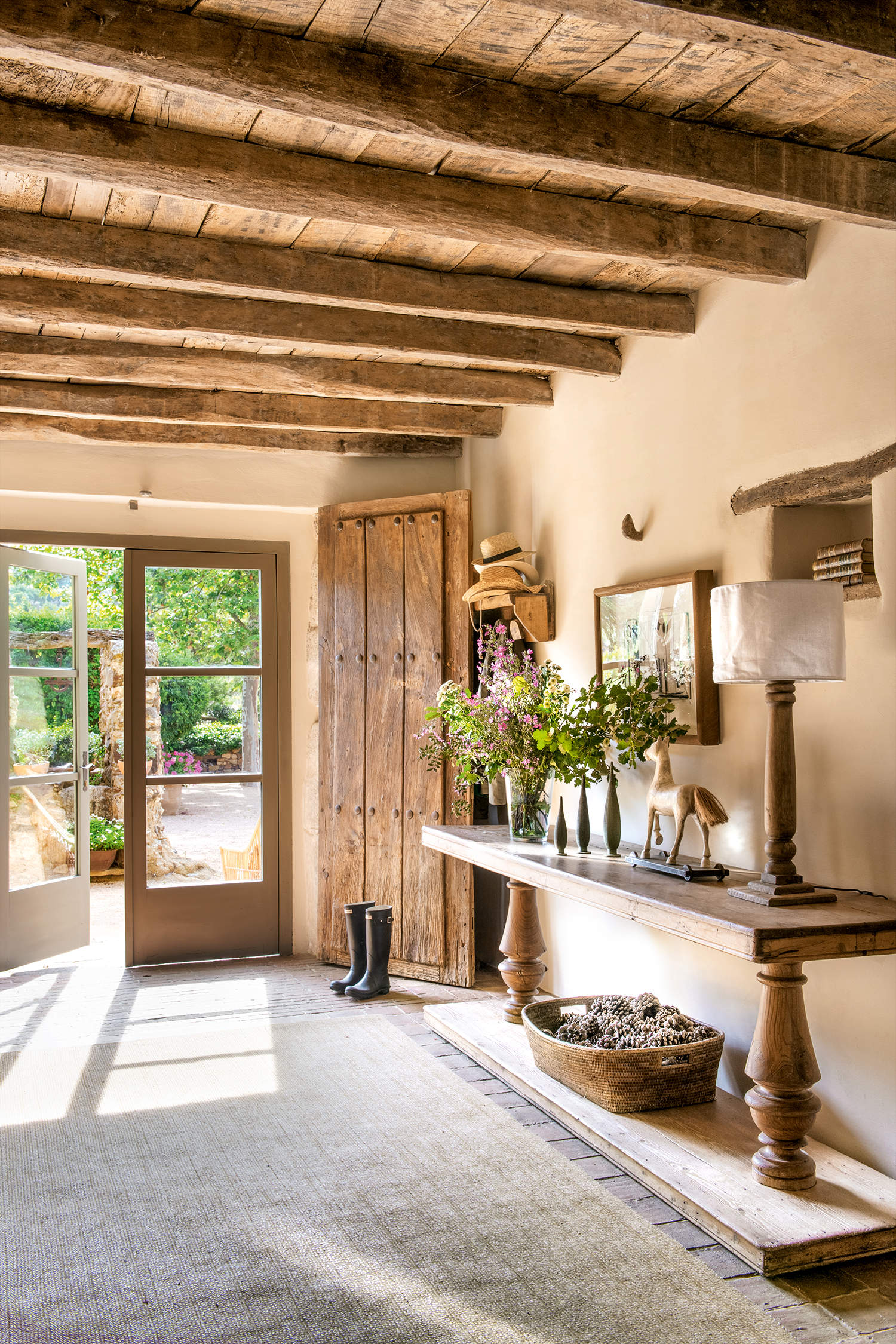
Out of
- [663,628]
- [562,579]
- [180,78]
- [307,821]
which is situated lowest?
[307,821]

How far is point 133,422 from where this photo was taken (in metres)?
4.86

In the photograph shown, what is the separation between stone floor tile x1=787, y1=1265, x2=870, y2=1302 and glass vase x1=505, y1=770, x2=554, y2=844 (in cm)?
177

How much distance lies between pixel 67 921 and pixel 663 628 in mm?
3598

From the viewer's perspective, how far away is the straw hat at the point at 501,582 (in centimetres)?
455

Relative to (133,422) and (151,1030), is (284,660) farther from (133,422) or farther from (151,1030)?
(151,1030)

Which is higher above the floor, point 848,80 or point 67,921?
point 848,80

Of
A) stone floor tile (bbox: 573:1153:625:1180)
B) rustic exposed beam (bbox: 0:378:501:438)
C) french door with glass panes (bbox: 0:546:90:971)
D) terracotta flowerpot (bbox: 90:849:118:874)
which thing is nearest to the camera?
stone floor tile (bbox: 573:1153:625:1180)

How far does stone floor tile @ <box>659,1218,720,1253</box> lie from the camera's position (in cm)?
247

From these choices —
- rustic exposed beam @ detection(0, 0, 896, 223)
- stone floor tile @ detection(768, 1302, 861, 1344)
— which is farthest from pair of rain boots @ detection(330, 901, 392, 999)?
rustic exposed beam @ detection(0, 0, 896, 223)

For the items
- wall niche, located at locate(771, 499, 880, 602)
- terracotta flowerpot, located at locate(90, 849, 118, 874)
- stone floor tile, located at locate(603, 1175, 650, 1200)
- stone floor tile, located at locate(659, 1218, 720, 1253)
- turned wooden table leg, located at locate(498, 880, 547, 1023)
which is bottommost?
stone floor tile, located at locate(603, 1175, 650, 1200)

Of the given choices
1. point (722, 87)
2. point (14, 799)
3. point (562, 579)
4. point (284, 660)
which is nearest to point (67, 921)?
point (14, 799)

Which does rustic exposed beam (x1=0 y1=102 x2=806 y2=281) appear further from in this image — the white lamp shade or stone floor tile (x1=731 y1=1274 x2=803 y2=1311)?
stone floor tile (x1=731 y1=1274 x2=803 y2=1311)

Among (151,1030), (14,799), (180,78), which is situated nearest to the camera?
(180,78)

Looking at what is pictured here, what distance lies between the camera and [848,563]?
283cm
